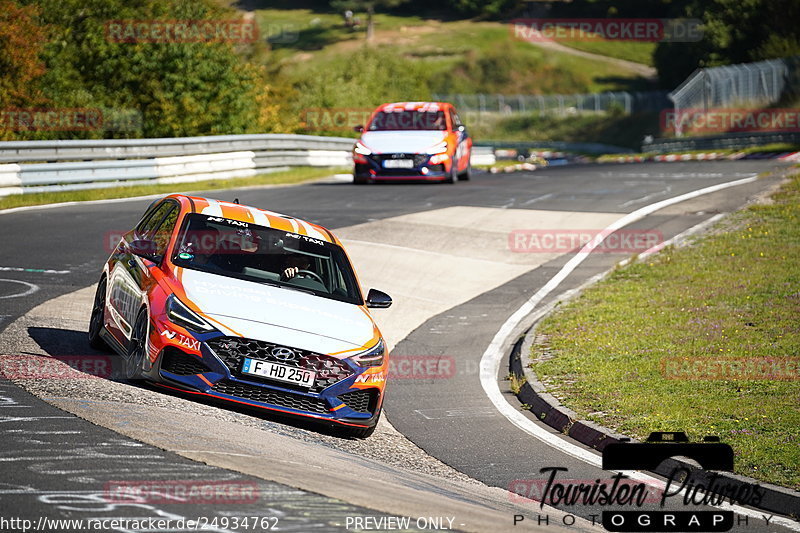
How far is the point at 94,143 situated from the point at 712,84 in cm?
3951

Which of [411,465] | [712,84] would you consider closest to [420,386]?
[411,465]

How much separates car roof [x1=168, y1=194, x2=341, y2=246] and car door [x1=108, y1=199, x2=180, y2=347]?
0.61ft

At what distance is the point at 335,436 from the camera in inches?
353

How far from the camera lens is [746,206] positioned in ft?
72.4

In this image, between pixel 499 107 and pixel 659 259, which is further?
pixel 499 107

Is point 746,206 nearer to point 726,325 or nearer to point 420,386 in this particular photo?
point 726,325

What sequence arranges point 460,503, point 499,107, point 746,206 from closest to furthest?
point 460,503 → point 746,206 → point 499,107

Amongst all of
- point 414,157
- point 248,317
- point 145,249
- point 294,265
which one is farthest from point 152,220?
point 414,157

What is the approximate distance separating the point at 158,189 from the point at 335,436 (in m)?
17.4

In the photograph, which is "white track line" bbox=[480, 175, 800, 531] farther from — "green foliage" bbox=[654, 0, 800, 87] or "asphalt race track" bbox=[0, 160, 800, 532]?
"green foliage" bbox=[654, 0, 800, 87]

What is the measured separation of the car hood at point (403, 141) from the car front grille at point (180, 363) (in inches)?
689

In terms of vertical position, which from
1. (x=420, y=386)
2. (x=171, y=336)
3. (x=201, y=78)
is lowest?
(x=420, y=386)

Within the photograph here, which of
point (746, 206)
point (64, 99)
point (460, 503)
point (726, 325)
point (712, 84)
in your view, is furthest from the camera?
point (712, 84)
